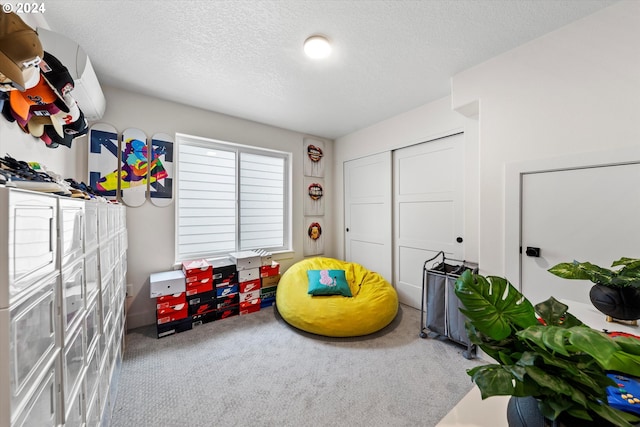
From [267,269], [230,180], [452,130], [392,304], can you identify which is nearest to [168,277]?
[267,269]

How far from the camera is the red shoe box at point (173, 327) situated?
2.40m

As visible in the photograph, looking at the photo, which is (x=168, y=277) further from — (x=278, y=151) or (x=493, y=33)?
(x=493, y=33)

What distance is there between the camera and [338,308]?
2436mm

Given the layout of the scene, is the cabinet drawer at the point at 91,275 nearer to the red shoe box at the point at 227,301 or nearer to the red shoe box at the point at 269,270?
the red shoe box at the point at 227,301

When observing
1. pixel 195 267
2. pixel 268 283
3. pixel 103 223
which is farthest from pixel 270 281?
pixel 103 223

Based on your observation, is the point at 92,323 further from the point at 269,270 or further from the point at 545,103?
the point at 545,103

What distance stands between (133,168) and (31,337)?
243 cm

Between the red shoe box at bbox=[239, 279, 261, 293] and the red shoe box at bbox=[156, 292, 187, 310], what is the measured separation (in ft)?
2.03

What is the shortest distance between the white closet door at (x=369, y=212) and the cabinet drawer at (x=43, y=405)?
10.5 ft

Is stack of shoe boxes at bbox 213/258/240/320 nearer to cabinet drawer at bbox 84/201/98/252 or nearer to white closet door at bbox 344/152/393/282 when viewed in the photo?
cabinet drawer at bbox 84/201/98/252

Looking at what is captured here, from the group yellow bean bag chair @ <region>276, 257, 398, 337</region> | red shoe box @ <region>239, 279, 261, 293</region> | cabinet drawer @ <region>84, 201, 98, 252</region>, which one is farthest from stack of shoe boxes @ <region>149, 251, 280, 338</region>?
cabinet drawer @ <region>84, 201, 98, 252</region>

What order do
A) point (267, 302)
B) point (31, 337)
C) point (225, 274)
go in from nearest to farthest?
point (31, 337), point (225, 274), point (267, 302)

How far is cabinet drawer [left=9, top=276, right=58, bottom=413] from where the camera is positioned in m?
0.52

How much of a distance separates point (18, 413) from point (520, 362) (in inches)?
41.2
